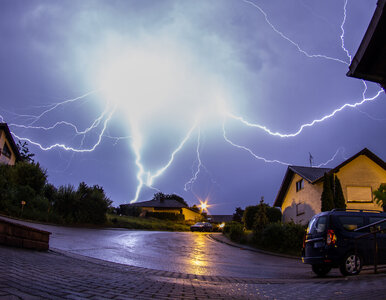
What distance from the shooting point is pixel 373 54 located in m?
7.32

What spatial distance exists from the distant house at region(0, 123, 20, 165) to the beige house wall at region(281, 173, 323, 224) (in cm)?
2898

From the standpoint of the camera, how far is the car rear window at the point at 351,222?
900 cm

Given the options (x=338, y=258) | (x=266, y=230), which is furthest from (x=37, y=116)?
(x=338, y=258)

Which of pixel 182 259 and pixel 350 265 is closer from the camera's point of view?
pixel 350 265

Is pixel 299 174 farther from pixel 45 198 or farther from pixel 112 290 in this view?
pixel 112 290

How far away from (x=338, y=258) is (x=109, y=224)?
23.6 m

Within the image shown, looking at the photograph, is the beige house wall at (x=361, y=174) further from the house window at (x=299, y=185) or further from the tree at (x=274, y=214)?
the tree at (x=274, y=214)

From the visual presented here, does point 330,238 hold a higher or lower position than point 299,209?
lower

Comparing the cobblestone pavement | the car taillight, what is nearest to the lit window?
Answer: the cobblestone pavement

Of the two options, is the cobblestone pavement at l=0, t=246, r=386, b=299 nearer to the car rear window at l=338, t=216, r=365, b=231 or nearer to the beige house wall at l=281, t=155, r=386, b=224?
the car rear window at l=338, t=216, r=365, b=231

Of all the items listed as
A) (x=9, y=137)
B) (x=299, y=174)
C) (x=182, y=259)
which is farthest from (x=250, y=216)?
(x=9, y=137)

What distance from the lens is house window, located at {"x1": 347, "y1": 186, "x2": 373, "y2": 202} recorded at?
24.1 meters

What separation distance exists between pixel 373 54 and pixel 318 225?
15.5 ft

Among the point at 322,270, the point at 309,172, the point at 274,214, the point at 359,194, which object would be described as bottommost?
the point at 322,270
